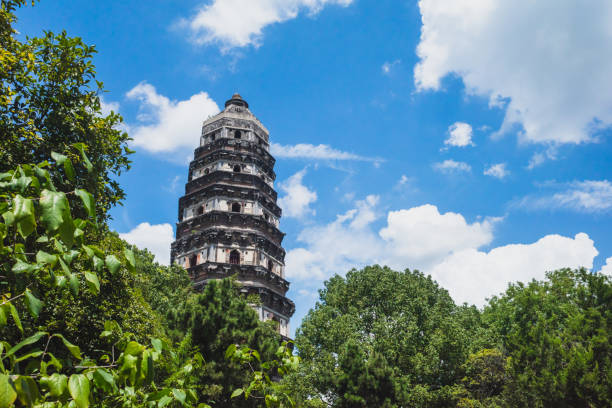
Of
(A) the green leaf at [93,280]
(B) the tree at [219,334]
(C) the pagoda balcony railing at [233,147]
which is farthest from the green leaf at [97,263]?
(C) the pagoda balcony railing at [233,147]

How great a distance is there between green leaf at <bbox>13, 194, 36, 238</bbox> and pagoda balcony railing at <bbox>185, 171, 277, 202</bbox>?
3042 centimetres

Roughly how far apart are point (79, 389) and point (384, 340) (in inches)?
771

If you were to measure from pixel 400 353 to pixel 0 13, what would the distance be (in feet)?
61.8

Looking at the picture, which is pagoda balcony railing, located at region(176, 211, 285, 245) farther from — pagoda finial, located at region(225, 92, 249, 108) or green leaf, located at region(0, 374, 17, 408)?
green leaf, located at region(0, 374, 17, 408)

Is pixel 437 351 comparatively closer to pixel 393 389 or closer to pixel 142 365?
pixel 393 389

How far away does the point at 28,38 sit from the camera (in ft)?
32.2

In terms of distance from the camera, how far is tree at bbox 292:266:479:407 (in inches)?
662

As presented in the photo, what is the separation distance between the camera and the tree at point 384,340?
16812 mm

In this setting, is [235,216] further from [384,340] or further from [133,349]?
[133,349]

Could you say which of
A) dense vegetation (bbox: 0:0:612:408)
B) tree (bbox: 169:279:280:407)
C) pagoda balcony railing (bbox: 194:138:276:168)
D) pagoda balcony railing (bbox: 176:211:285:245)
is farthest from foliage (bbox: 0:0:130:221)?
pagoda balcony railing (bbox: 194:138:276:168)

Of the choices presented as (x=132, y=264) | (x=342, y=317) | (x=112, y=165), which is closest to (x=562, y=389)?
(x=342, y=317)

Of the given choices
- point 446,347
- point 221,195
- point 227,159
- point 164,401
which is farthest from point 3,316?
point 227,159

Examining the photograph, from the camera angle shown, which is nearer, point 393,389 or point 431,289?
point 393,389

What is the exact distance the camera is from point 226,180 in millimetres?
32219
